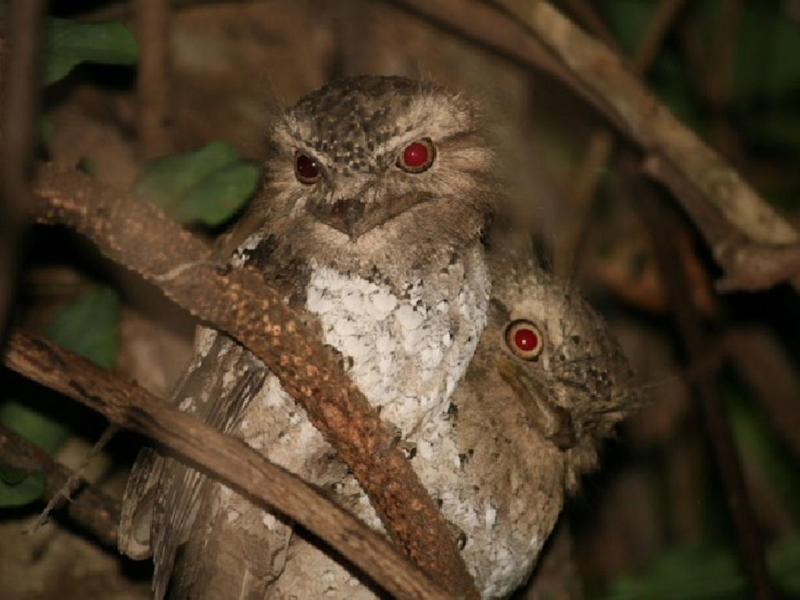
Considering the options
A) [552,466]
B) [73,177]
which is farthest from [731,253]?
[73,177]

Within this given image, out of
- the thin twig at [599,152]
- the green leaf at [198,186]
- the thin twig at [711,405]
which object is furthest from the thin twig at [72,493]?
the thin twig at [599,152]

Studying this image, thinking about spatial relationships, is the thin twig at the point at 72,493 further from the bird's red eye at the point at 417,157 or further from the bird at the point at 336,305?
the bird's red eye at the point at 417,157

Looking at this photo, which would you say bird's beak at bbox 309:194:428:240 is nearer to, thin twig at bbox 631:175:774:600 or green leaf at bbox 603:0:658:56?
thin twig at bbox 631:175:774:600

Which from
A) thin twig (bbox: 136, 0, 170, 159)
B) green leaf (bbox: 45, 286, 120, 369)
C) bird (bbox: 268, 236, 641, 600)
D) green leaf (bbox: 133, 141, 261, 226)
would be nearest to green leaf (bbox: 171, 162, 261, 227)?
green leaf (bbox: 133, 141, 261, 226)

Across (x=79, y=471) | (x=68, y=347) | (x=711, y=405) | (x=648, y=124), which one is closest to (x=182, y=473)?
(x=79, y=471)

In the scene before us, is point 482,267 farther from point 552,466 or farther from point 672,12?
point 672,12

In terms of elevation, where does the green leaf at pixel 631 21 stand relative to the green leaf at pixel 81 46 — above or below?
above

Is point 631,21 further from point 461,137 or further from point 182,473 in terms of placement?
point 182,473
